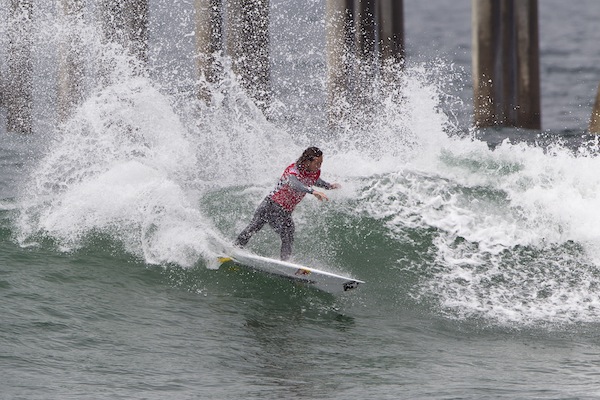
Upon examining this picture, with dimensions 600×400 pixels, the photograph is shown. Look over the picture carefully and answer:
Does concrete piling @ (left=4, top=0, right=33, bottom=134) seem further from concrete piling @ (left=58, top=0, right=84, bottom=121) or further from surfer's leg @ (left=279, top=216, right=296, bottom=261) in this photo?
surfer's leg @ (left=279, top=216, right=296, bottom=261)

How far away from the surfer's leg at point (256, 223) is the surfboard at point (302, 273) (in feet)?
1.03

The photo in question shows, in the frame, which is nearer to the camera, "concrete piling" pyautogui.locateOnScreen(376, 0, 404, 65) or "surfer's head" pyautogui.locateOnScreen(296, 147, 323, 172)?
"surfer's head" pyautogui.locateOnScreen(296, 147, 323, 172)

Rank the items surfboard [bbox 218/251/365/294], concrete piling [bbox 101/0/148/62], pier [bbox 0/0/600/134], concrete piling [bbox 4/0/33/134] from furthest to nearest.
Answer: concrete piling [bbox 4/0/33/134] < pier [bbox 0/0/600/134] < concrete piling [bbox 101/0/148/62] < surfboard [bbox 218/251/365/294]

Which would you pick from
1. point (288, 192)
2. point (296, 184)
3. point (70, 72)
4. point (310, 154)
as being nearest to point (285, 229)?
point (288, 192)

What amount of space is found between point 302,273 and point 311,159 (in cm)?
112

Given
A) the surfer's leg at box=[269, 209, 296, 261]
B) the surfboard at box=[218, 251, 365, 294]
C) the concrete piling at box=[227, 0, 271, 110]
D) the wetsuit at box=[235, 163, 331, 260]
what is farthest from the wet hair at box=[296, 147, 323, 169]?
the concrete piling at box=[227, 0, 271, 110]

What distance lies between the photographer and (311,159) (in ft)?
33.9

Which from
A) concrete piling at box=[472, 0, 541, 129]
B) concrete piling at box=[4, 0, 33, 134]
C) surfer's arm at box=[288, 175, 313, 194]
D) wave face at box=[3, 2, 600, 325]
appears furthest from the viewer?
concrete piling at box=[4, 0, 33, 134]

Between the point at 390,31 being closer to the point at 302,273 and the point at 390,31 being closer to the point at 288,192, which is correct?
the point at 288,192

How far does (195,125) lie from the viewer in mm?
15250

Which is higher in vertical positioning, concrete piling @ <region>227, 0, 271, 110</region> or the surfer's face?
concrete piling @ <region>227, 0, 271, 110</region>

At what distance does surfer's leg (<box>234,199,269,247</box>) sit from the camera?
1055cm

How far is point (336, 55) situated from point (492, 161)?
13.3 ft

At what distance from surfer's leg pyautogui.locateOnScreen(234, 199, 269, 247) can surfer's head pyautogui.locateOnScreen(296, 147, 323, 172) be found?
20.7 inches
